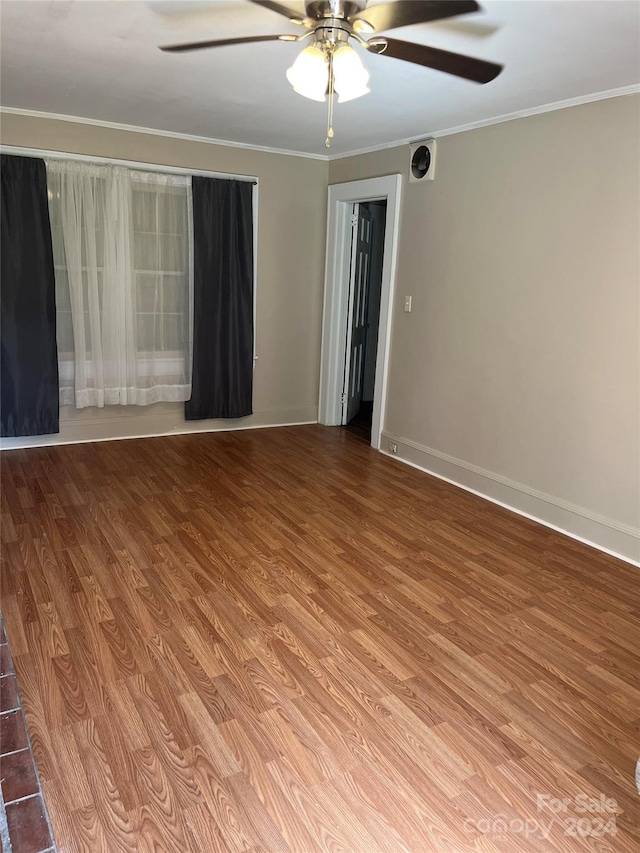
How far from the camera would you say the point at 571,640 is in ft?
8.37

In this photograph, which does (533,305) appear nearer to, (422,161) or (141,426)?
(422,161)

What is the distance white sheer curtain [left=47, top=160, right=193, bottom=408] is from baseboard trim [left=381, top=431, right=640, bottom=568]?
2122 millimetres

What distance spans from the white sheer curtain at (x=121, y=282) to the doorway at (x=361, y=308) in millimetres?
1529

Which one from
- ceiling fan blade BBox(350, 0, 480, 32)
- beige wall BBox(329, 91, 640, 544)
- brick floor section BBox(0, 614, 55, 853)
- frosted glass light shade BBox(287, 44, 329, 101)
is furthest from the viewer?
beige wall BBox(329, 91, 640, 544)

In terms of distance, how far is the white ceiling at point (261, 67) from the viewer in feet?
7.75

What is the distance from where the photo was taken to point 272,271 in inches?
212

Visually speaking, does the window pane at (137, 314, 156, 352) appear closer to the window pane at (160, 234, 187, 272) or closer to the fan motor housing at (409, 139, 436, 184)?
the window pane at (160, 234, 187, 272)

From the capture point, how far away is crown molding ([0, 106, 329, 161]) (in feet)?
13.6

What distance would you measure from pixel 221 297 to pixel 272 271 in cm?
61

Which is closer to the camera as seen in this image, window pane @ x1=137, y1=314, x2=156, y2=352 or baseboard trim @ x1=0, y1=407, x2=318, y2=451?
baseboard trim @ x1=0, y1=407, x2=318, y2=451

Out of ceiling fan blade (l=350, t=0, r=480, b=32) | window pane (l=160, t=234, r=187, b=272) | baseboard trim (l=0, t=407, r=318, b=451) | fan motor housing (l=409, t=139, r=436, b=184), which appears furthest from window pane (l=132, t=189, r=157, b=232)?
ceiling fan blade (l=350, t=0, r=480, b=32)

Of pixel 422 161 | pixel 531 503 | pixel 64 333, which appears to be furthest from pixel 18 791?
pixel 422 161

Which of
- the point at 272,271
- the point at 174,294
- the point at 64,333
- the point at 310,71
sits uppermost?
the point at 310,71

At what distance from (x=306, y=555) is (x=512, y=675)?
4.04 feet
